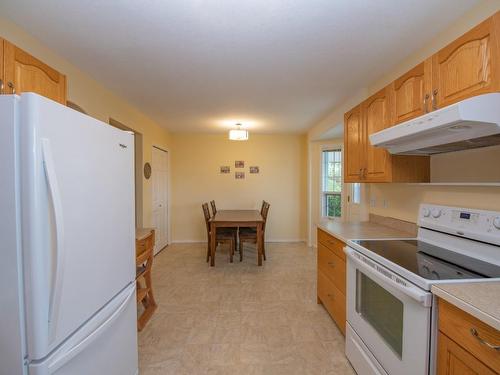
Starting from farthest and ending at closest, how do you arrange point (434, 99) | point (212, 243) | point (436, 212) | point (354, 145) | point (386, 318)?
point (212, 243), point (354, 145), point (436, 212), point (434, 99), point (386, 318)

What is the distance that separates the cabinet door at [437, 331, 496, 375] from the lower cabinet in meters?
0.93

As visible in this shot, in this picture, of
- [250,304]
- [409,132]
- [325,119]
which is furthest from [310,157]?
[409,132]

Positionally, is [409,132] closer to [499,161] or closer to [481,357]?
[499,161]

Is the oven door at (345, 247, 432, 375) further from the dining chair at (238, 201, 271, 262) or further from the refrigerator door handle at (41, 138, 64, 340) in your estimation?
the dining chair at (238, 201, 271, 262)

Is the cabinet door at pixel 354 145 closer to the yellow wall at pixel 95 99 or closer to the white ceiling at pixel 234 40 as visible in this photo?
the white ceiling at pixel 234 40

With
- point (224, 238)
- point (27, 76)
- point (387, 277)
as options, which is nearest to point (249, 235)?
point (224, 238)

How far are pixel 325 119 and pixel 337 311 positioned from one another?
2.87 metres

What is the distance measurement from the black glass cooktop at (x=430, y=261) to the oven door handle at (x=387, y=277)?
0.07 meters

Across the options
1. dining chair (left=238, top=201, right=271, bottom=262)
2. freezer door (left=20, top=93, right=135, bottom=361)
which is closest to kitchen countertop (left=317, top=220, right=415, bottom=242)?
freezer door (left=20, top=93, right=135, bottom=361)

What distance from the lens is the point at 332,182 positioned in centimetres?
473

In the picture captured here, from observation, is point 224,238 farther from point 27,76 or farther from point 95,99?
point 27,76

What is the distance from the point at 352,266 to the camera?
1766mm

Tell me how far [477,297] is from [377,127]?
4.87 feet

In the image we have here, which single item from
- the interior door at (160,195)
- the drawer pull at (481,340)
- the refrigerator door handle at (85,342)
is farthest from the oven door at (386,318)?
the interior door at (160,195)
